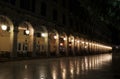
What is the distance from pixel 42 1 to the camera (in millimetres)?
40656

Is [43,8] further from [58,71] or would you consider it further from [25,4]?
[58,71]

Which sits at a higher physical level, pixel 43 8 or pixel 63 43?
pixel 43 8

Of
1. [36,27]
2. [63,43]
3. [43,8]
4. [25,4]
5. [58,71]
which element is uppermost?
[43,8]

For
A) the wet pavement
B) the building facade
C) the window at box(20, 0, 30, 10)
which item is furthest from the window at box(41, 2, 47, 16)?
the wet pavement

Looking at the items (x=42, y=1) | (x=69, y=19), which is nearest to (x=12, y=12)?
(x=42, y=1)

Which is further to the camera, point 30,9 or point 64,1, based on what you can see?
point 64,1

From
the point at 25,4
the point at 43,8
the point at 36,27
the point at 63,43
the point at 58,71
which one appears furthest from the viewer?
the point at 63,43

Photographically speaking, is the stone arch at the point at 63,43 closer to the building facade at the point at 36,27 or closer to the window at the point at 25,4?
the building facade at the point at 36,27

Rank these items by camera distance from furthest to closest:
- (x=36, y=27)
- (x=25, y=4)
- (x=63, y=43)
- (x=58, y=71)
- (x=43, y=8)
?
1. (x=63, y=43)
2. (x=43, y=8)
3. (x=36, y=27)
4. (x=25, y=4)
5. (x=58, y=71)

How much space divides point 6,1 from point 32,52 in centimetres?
951

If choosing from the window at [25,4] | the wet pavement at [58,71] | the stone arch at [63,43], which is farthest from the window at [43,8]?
the wet pavement at [58,71]

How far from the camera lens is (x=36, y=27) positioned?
3759cm

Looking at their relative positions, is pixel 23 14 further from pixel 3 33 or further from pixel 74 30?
pixel 74 30

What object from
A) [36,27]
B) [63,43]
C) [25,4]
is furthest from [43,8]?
[63,43]
